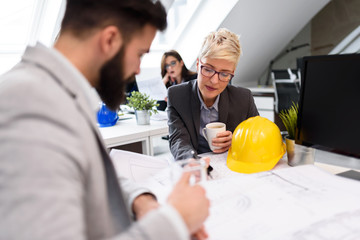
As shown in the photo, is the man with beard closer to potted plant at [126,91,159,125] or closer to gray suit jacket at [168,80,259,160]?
gray suit jacket at [168,80,259,160]

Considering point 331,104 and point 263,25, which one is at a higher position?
point 263,25

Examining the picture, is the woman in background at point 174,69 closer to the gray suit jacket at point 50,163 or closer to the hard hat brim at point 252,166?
the hard hat brim at point 252,166

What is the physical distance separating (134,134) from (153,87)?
62 cm

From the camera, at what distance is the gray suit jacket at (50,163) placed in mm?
356

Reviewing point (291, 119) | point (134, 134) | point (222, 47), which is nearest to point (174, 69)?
point (134, 134)

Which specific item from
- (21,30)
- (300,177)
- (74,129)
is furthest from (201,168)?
(21,30)

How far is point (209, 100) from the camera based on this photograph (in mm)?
1566

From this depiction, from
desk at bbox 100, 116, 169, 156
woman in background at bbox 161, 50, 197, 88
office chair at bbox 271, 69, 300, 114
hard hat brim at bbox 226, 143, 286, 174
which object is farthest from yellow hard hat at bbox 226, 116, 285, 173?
office chair at bbox 271, 69, 300, 114

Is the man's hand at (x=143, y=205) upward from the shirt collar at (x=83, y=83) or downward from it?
downward

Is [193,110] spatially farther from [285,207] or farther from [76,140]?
[76,140]

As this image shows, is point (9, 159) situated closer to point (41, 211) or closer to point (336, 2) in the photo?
point (41, 211)

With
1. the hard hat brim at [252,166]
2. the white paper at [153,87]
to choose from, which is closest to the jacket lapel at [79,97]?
the hard hat brim at [252,166]

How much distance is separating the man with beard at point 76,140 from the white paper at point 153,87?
1.61 m

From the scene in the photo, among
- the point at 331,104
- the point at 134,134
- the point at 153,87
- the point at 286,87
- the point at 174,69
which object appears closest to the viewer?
the point at 331,104
